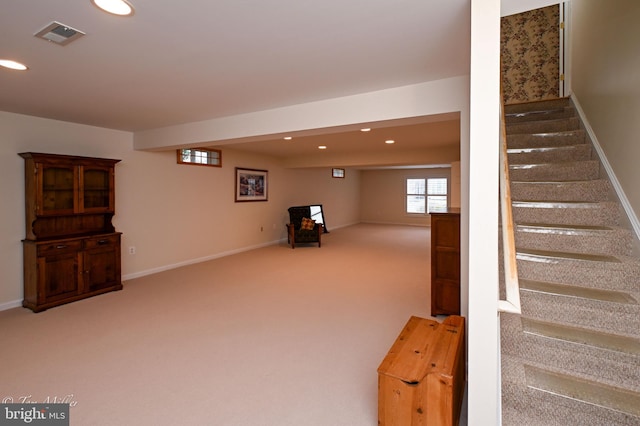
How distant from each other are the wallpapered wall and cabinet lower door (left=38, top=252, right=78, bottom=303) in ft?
19.7

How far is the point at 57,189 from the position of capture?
3.67 meters

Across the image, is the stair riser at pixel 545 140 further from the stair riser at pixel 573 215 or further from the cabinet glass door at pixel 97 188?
the cabinet glass door at pixel 97 188

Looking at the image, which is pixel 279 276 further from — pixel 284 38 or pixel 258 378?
pixel 284 38

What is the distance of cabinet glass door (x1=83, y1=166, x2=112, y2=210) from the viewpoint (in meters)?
3.90

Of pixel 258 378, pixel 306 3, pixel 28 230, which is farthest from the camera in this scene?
pixel 28 230

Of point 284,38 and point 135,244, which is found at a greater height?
point 284,38

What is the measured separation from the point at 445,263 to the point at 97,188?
4.40 m

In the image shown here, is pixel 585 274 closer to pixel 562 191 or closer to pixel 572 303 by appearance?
pixel 572 303

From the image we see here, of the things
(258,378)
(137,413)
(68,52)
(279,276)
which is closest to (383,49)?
(68,52)

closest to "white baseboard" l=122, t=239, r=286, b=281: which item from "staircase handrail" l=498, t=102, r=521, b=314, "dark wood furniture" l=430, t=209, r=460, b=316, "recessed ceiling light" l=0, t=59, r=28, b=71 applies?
"recessed ceiling light" l=0, t=59, r=28, b=71

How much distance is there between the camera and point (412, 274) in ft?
16.0

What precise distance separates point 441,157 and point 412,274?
2.58 meters

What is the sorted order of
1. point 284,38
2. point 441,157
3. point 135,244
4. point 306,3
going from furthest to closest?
point 441,157 < point 135,244 < point 284,38 < point 306,3
